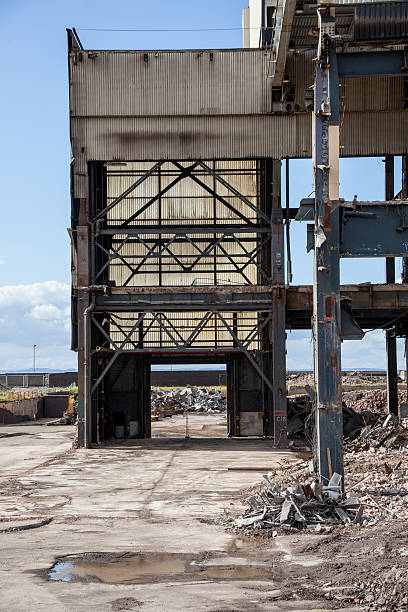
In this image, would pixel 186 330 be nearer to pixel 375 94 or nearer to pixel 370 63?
pixel 375 94

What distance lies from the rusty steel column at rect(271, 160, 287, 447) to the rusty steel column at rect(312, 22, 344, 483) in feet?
42.1

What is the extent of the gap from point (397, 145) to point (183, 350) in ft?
36.4

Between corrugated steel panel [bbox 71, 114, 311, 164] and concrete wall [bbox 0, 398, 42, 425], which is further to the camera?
concrete wall [bbox 0, 398, 42, 425]

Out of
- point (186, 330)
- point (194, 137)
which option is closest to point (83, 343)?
point (194, 137)

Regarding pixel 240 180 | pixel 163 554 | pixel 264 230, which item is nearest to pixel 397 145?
pixel 264 230

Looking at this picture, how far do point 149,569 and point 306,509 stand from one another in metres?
A: 3.24

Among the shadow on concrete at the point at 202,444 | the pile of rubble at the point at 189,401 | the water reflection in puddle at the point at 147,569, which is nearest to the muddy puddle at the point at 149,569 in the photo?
the water reflection in puddle at the point at 147,569

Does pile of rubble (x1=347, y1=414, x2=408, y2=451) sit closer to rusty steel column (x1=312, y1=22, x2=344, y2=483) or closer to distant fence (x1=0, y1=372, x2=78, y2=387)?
rusty steel column (x1=312, y1=22, x2=344, y2=483)

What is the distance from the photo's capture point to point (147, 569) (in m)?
9.17

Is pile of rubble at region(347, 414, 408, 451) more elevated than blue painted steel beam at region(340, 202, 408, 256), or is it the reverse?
blue painted steel beam at region(340, 202, 408, 256)

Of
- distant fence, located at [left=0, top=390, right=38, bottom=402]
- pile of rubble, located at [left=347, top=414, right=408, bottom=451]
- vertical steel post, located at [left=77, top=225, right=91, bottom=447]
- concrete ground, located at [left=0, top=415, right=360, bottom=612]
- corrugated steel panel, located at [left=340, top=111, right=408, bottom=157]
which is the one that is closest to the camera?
concrete ground, located at [left=0, top=415, right=360, bottom=612]

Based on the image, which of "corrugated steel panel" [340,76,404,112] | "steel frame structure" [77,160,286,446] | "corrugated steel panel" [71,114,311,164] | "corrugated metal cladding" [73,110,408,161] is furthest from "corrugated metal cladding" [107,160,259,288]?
"corrugated steel panel" [340,76,404,112]

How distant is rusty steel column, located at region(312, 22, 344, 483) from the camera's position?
12.8 metres

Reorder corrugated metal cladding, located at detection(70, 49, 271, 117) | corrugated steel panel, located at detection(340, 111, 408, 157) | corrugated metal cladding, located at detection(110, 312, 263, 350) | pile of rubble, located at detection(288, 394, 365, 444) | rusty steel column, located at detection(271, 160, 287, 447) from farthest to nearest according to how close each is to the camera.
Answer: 1. corrugated metal cladding, located at detection(110, 312, 263, 350)
2. pile of rubble, located at detection(288, 394, 365, 444)
3. corrugated steel panel, located at detection(340, 111, 408, 157)
4. corrugated metal cladding, located at detection(70, 49, 271, 117)
5. rusty steel column, located at detection(271, 160, 287, 447)
